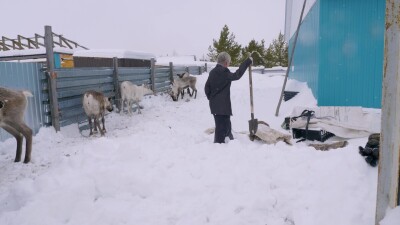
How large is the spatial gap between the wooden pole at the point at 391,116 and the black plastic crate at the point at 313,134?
14.1 feet

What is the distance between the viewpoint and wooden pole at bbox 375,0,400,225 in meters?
2.41

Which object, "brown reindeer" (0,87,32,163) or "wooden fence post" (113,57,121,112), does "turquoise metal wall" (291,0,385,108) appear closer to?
"wooden fence post" (113,57,121,112)

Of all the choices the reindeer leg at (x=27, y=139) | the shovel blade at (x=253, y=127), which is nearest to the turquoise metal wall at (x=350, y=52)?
the shovel blade at (x=253, y=127)

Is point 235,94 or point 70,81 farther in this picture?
point 235,94

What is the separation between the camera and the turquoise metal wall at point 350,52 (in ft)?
27.4

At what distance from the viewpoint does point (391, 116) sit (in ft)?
8.09

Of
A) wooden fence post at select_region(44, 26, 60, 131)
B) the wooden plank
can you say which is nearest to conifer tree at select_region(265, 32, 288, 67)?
the wooden plank

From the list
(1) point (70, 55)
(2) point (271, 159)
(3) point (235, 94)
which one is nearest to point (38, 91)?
(2) point (271, 159)

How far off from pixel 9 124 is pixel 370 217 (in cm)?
517

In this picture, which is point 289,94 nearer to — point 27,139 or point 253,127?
point 253,127

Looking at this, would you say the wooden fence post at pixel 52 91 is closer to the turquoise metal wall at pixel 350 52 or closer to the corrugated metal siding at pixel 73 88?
the corrugated metal siding at pixel 73 88

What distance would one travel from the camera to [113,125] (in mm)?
9062

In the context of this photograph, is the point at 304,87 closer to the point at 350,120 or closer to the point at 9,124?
the point at 350,120

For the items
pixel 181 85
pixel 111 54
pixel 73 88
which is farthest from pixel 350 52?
pixel 111 54
